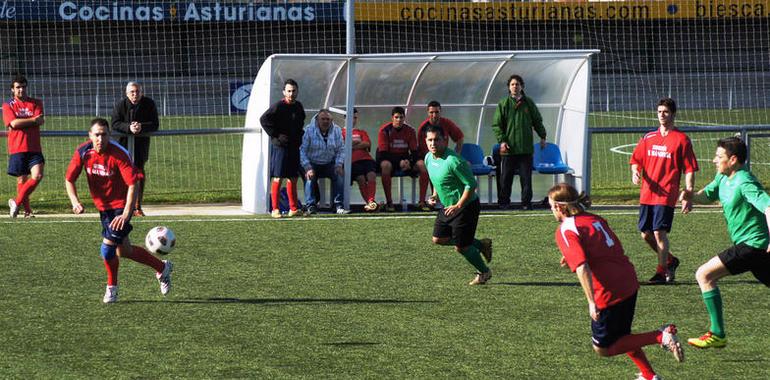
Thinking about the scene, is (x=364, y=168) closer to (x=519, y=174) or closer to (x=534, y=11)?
(x=519, y=174)

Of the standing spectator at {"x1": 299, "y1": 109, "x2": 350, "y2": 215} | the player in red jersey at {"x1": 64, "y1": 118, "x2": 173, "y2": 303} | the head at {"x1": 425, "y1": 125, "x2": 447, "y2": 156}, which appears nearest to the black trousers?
the standing spectator at {"x1": 299, "y1": 109, "x2": 350, "y2": 215}

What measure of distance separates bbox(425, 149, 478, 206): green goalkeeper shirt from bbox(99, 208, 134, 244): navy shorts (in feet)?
8.93

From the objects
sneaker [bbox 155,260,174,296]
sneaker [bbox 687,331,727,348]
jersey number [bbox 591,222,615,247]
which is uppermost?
jersey number [bbox 591,222,615,247]

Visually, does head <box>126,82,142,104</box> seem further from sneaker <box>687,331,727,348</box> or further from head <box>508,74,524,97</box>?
sneaker <box>687,331,727,348</box>

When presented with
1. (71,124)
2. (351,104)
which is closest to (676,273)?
(351,104)

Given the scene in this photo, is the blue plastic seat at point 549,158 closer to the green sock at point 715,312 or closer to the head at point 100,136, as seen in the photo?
the head at point 100,136

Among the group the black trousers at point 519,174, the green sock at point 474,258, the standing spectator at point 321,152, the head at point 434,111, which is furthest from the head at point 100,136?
the black trousers at point 519,174

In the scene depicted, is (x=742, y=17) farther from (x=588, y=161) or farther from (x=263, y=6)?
(x=588, y=161)

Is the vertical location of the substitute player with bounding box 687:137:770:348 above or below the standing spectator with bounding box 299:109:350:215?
below

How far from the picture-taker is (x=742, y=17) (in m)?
35.5

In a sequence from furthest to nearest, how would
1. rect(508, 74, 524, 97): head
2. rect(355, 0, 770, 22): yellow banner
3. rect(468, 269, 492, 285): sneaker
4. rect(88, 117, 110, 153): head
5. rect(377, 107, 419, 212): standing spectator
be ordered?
1. rect(355, 0, 770, 22): yellow banner
2. rect(377, 107, 419, 212): standing spectator
3. rect(508, 74, 524, 97): head
4. rect(468, 269, 492, 285): sneaker
5. rect(88, 117, 110, 153): head

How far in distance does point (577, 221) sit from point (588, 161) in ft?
33.1

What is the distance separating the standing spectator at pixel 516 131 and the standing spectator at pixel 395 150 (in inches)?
46.7

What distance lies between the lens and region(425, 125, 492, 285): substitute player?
1053 cm
